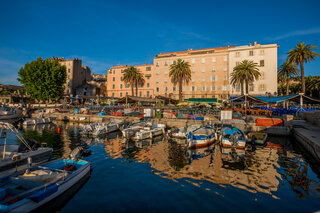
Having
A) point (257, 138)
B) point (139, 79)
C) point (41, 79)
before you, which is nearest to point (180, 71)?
point (139, 79)

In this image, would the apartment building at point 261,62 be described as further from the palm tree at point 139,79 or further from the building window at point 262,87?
the palm tree at point 139,79

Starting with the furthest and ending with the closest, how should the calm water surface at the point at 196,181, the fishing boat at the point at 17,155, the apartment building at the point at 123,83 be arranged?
the apartment building at the point at 123,83 → the fishing boat at the point at 17,155 → the calm water surface at the point at 196,181

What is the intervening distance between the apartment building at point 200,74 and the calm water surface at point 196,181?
3754 cm

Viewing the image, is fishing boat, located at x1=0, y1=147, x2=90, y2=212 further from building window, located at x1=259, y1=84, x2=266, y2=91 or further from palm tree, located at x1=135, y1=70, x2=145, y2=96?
building window, located at x1=259, y1=84, x2=266, y2=91

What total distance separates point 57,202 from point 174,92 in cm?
5165

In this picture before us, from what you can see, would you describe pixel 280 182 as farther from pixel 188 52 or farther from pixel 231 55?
pixel 188 52

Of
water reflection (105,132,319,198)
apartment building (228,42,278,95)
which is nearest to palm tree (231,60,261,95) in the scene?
apartment building (228,42,278,95)

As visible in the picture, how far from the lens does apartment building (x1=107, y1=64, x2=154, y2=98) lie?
2453 inches

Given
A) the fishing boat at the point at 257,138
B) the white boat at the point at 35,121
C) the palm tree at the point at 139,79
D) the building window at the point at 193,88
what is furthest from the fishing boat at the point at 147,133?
the palm tree at the point at 139,79

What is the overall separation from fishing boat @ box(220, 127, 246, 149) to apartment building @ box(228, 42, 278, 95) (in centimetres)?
3648

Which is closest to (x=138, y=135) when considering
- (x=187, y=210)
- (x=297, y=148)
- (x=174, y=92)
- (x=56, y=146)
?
(x=56, y=146)

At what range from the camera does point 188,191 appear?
9195 millimetres

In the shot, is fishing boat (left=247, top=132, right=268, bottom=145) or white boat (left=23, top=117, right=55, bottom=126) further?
white boat (left=23, top=117, right=55, bottom=126)

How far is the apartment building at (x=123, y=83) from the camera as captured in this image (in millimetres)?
62312
